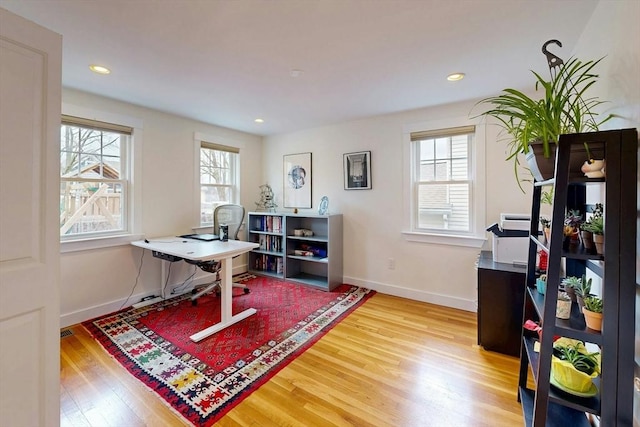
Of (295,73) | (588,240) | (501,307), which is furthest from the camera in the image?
(295,73)

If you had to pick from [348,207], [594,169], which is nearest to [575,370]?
[594,169]

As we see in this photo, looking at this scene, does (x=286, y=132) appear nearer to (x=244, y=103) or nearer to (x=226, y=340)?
(x=244, y=103)

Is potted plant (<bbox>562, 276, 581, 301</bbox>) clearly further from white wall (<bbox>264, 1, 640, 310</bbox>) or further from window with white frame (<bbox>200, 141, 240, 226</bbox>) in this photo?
window with white frame (<bbox>200, 141, 240, 226</bbox>)

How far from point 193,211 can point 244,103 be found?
5.40 feet

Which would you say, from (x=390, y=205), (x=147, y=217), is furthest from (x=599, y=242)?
(x=147, y=217)

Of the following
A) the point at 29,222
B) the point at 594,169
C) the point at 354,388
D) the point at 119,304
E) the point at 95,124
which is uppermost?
the point at 95,124

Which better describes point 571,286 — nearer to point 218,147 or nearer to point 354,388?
point 354,388

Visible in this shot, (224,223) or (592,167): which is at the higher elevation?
(592,167)

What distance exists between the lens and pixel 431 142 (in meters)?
3.27

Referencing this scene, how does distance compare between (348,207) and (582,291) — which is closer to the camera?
(582,291)

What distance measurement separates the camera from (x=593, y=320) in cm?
106

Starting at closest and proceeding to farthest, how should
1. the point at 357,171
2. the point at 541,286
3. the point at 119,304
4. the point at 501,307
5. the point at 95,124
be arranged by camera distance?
1. the point at 541,286
2. the point at 501,307
3. the point at 95,124
4. the point at 119,304
5. the point at 357,171

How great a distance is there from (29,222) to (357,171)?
125 inches

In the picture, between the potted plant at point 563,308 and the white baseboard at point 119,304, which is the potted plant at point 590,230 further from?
the white baseboard at point 119,304
